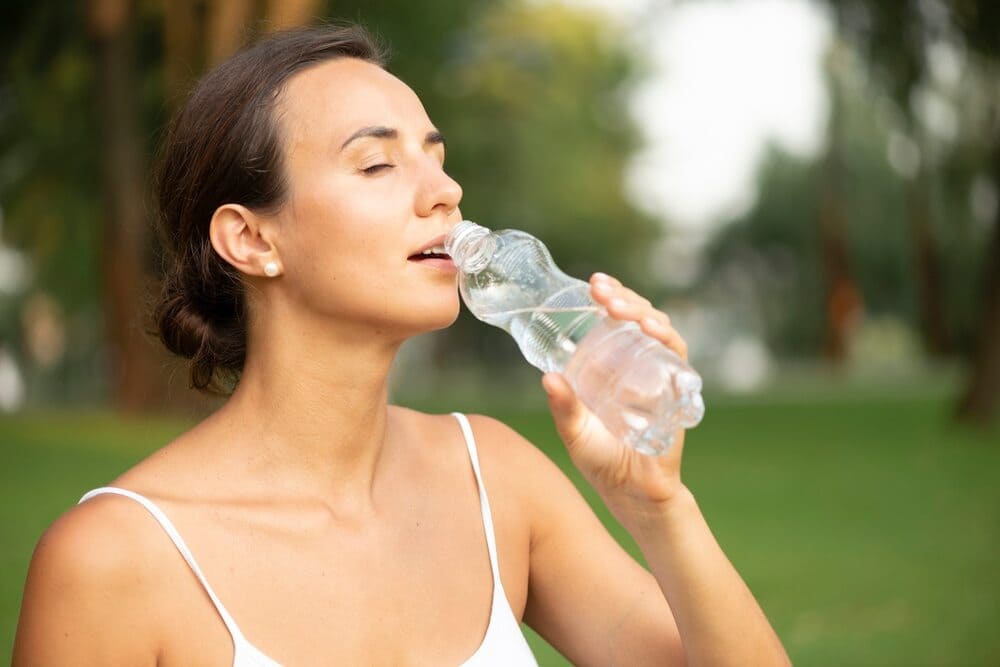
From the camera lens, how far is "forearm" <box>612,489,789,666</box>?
208cm

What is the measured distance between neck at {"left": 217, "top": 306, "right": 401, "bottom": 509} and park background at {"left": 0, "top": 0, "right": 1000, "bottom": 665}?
73cm

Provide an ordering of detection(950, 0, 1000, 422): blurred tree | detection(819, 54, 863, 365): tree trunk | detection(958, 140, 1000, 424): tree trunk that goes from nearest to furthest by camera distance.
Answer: detection(950, 0, 1000, 422): blurred tree → detection(958, 140, 1000, 424): tree trunk → detection(819, 54, 863, 365): tree trunk

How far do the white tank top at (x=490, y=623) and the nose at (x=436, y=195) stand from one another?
582 millimetres

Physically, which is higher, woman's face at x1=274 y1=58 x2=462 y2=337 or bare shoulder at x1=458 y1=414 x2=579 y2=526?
woman's face at x1=274 y1=58 x2=462 y2=337

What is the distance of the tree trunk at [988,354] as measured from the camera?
42.9 feet

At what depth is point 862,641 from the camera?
6.09m

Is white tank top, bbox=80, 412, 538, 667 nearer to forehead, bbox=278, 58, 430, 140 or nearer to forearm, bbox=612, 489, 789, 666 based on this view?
forearm, bbox=612, 489, 789, 666

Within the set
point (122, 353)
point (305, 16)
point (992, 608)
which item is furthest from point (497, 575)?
point (122, 353)

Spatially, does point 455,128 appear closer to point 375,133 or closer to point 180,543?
point 375,133

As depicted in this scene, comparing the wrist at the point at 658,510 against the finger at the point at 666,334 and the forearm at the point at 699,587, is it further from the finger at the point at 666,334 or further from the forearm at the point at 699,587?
the finger at the point at 666,334

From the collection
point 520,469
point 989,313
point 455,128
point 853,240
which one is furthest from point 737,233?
point 520,469

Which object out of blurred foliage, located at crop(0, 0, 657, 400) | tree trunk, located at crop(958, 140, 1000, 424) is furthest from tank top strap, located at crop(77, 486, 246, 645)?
tree trunk, located at crop(958, 140, 1000, 424)

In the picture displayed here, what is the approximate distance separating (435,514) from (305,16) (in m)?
7.23

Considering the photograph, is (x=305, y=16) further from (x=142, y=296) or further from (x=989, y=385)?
(x=989, y=385)
